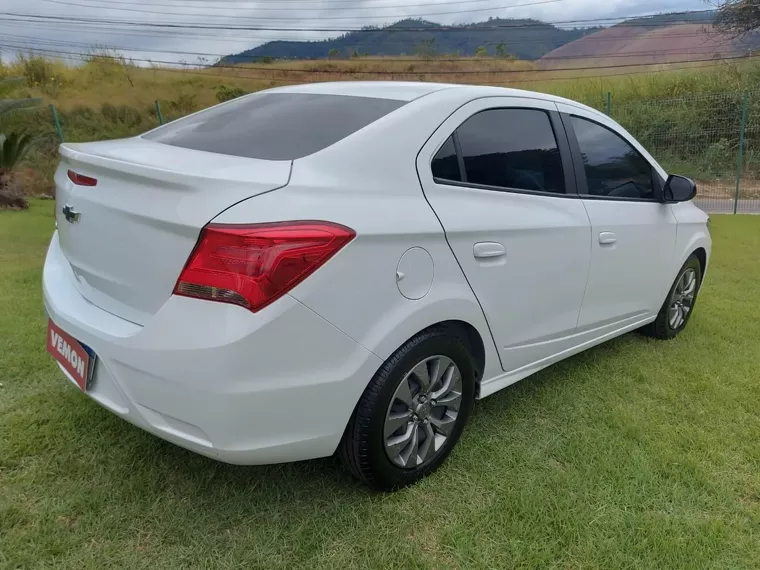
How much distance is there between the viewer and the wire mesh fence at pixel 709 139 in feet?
36.1

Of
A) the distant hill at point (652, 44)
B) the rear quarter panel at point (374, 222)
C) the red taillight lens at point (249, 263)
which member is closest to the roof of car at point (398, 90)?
the rear quarter panel at point (374, 222)

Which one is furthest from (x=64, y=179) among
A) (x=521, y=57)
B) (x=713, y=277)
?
(x=521, y=57)

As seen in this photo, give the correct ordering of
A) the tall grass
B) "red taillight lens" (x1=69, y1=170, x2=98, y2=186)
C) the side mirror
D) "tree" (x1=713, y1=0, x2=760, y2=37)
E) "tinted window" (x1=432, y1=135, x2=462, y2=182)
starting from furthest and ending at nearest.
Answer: "tree" (x1=713, y1=0, x2=760, y2=37) → the tall grass → the side mirror → "tinted window" (x1=432, y1=135, x2=462, y2=182) → "red taillight lens" (x1=69, y1=170, x2=98, y2=186)

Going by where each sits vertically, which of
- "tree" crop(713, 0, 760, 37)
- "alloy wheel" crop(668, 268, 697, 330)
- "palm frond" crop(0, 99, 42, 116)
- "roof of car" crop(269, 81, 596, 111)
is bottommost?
"alloy wheel" crop(668, 268, 697, 330)

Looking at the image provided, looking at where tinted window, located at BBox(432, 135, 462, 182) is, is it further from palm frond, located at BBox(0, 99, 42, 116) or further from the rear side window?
palm frond, located at BBox(0, 99, 42, 116)

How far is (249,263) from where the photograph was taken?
1.69 meters

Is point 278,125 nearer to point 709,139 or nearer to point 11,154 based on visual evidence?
point 11,154

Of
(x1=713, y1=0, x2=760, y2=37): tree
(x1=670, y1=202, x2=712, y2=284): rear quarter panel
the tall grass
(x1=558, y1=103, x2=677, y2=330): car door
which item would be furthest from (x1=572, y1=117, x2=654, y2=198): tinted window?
(x1=713, y1=0, x2=760, y2=37): tree

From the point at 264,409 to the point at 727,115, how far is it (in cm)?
1305

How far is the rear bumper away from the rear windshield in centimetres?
65

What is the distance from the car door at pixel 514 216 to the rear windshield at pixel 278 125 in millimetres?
337

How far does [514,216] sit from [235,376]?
1.39 m

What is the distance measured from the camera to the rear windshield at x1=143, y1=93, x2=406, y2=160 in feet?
6.98

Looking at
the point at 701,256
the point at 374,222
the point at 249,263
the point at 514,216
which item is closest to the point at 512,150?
the point at 514,216
